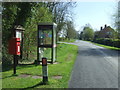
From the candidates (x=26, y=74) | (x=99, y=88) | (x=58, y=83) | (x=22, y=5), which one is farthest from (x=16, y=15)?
(x=99, y=88)

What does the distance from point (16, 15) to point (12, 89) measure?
5.84 meters

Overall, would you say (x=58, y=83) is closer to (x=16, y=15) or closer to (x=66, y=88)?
(x=66, y=88)

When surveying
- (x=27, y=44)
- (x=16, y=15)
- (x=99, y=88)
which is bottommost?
(x=99, y=88)

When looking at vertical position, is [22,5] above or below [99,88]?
above

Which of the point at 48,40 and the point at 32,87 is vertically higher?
the point at 48,40

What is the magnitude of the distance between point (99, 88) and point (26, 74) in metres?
3.72

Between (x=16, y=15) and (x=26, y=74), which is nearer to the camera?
(x=26, y=74)

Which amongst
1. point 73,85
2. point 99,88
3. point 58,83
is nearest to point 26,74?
point 58,83

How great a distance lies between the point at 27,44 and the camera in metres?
12.9

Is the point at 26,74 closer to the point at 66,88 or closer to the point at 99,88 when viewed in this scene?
the point at 66,88

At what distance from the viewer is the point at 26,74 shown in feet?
28.3

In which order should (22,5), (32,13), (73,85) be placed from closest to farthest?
(73,85)
(22,5)
(32,13)

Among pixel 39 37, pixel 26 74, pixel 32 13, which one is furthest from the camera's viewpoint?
pixel 39 37

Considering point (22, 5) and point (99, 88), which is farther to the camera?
point (22, 5)
